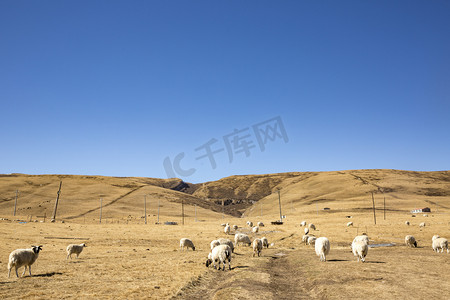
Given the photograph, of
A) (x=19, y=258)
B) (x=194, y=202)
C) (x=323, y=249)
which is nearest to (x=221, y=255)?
(x=323, y=249)

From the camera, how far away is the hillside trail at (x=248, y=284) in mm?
15750

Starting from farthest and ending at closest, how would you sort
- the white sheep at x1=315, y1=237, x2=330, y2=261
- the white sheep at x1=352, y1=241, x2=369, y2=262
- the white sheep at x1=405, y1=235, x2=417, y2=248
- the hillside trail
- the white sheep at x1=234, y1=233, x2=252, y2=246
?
the white sheep at x1=234, y1=233, x2=252, y2=246 → the white sheep at x1=405, y1=235, x2=417, y2=248 → the white sheep at x1=315, y1=237, x2=330, y2=261 → the white sheep at x1=352, y1=241, x2=369, y2=262 → the hillside trail

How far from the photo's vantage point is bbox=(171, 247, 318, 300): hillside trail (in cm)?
1575

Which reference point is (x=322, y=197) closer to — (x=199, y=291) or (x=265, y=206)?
(x=265, y=206)

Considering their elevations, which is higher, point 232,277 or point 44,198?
point 44,198

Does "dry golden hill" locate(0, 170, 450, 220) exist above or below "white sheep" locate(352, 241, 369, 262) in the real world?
above

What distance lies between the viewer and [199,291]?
17.1 m

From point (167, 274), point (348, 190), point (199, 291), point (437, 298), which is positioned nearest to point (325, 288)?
point (437, 298)

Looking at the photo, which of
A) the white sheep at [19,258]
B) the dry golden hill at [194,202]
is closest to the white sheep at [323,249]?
the white sheep at [19,258]

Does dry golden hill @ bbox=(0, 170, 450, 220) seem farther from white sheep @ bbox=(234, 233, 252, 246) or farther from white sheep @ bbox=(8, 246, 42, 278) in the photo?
white sheep @ bbox=(8, 246, 42, 278)

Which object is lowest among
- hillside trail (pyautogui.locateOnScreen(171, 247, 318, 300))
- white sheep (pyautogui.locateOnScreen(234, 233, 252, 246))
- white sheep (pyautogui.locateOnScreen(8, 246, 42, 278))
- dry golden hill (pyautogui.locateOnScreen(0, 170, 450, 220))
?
hillside trail (pyautogui.locateOnScreen(171, 247, 318, 300))

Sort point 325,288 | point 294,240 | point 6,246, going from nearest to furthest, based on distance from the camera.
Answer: point 325,288 → point 6,246 → point 294,240

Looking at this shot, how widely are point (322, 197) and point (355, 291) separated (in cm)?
14327

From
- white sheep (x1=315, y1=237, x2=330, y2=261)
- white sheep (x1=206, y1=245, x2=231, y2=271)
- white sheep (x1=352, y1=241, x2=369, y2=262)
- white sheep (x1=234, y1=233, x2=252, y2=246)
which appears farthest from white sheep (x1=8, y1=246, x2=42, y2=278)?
white sheep (x1=234, y1=233, x2=252, y2=246)
